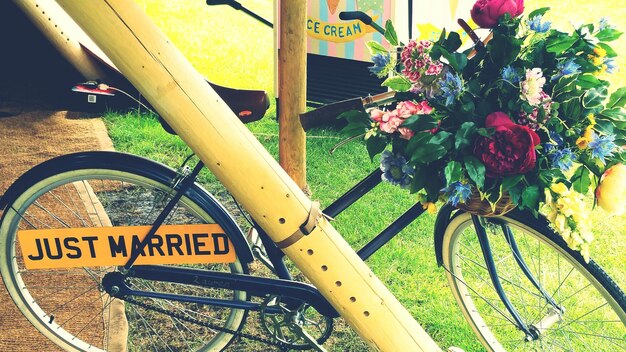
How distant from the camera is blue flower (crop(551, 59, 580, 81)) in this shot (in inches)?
79.9

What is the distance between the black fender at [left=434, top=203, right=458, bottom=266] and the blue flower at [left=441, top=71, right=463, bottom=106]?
576 millimetres

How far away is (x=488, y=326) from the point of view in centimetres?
320

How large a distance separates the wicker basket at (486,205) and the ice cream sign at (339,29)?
2.85 meters

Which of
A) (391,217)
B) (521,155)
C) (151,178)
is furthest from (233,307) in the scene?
(391,217)

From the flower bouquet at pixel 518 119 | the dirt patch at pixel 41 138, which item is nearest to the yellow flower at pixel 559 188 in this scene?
the flower bouquet at pixel 518 119

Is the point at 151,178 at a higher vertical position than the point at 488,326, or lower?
higher

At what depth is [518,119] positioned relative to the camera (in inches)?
81.4

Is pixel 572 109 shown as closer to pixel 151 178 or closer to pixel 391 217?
pixel 151 178

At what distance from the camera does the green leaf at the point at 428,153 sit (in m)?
2.03

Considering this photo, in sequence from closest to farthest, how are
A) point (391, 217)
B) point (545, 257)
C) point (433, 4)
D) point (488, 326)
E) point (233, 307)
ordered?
point (233, 307)
point (488, 326)
point (545, 257)
point (391, 217)
point (433, 4)

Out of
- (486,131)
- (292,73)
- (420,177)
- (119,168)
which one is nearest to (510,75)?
(486,131)

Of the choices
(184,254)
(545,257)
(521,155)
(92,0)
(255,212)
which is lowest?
(545,257)

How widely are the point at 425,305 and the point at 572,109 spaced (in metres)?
1.56

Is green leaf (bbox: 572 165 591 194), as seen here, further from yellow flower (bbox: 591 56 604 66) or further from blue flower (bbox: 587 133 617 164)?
yellow flower (bbox: 591 56 604 66)
